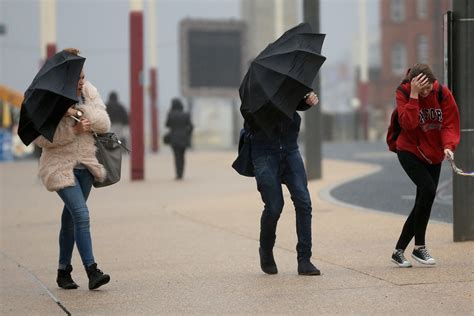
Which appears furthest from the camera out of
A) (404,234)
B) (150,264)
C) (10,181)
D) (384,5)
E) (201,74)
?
(384,5)

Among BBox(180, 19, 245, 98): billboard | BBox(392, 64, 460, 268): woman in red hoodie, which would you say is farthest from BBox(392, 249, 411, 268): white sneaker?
BBox(180, 19, 245, 98): billboard

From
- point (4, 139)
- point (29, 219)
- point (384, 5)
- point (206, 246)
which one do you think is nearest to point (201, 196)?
point (29, 219)

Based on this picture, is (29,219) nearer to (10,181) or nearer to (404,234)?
(404,234)

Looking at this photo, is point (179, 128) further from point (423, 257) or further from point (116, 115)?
point (423, 257)

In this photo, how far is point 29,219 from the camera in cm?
1573

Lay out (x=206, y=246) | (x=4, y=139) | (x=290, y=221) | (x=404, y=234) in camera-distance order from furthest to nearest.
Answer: (x=4, y=139), (x=290, y=221), (x=206, y=246), (x=404, y=234)

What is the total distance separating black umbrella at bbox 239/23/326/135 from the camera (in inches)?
356

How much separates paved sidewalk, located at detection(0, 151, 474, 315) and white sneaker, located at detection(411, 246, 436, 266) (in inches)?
3.9

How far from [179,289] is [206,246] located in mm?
2817

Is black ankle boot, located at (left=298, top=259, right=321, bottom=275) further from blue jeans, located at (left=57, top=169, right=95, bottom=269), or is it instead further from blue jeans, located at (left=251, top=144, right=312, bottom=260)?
blue jeans, located at (left=57, top=169, right=95, bottom=269)

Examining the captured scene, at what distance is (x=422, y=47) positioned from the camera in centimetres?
7644

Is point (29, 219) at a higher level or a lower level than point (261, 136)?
lower

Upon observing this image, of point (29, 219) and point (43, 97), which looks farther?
point (29, 219)

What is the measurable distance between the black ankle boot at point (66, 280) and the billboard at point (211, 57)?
35.0 m
